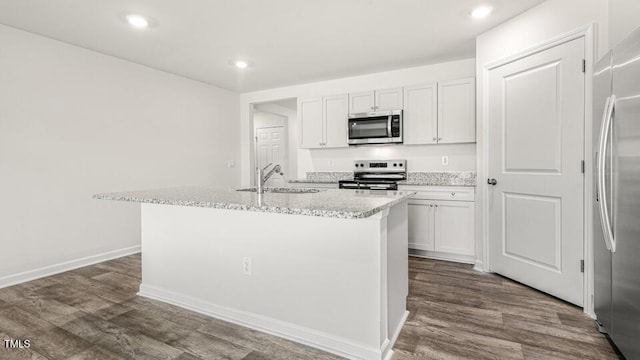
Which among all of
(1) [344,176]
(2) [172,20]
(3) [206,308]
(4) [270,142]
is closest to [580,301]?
(3) [206,308]

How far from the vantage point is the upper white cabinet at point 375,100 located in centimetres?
421

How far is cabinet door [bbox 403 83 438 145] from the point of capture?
3.99 metres

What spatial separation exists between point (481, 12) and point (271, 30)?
6.00 ft

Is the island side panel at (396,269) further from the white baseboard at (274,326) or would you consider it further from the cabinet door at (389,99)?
the cabinet door at (389,99)

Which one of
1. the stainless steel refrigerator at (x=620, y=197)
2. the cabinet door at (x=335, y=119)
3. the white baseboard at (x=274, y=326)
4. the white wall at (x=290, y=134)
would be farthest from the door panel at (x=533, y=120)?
the white wall at (x=290, y=134)

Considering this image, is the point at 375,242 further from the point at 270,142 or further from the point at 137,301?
the point at 270,142

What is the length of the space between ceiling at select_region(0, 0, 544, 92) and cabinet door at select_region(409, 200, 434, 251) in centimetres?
173

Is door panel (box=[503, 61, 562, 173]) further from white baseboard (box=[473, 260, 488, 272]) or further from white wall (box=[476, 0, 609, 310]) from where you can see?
white baseboard (box=[473, 260, 488, 272])

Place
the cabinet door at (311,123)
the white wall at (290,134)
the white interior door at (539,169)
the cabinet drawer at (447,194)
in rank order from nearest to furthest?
the white interior door at (539,169), the cabinet drawer at (447,194), the cabinet door at (311,123), the white wall at (290,134)

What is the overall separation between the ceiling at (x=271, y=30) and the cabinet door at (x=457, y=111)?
0.37 metres

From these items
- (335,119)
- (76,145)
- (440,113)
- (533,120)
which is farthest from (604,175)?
(76,145)

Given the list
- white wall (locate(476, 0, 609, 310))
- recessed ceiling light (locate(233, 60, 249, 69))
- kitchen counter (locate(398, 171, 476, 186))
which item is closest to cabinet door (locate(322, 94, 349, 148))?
kitchen counter (locate(398, 171, 476, 186))

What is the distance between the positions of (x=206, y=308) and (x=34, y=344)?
3.18 feet

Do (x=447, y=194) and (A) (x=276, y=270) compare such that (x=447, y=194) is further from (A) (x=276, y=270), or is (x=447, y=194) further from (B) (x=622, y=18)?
(A) (x=276, y=270)
